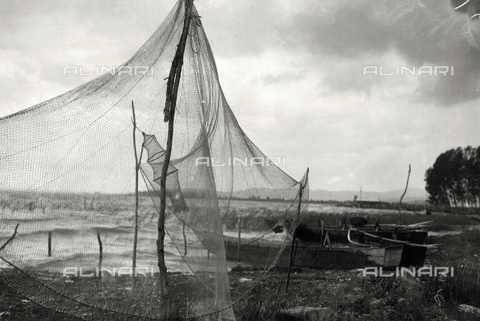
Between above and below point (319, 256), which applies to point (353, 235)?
above

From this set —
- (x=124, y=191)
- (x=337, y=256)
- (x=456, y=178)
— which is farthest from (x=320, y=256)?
(x=456, y=178)

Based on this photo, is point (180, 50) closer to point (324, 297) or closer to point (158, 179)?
point (158, 179)

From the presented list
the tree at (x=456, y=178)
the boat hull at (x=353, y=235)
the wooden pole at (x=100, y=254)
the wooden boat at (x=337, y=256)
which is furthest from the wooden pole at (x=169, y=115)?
the tree at (x=456, y=178)

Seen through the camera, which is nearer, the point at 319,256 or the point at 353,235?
the point at 319,256

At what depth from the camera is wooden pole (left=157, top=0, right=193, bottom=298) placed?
400 centimetres

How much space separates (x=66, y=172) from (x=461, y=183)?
239 ft

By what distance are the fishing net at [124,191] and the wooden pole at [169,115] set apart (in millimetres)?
166

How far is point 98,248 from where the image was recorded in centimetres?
395

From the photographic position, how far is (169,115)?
4.13 metres

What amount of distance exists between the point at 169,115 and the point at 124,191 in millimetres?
Result: 898

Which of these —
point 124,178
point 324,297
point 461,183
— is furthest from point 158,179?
point 461,183

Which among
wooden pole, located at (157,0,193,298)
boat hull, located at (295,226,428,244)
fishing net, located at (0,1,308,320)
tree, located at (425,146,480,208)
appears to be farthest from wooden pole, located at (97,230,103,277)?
tree, located at (425,146,480,208)

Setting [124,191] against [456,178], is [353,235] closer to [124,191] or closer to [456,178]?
[124,191]

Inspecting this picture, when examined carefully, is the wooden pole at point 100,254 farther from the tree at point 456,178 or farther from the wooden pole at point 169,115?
the tree at point 456,178
